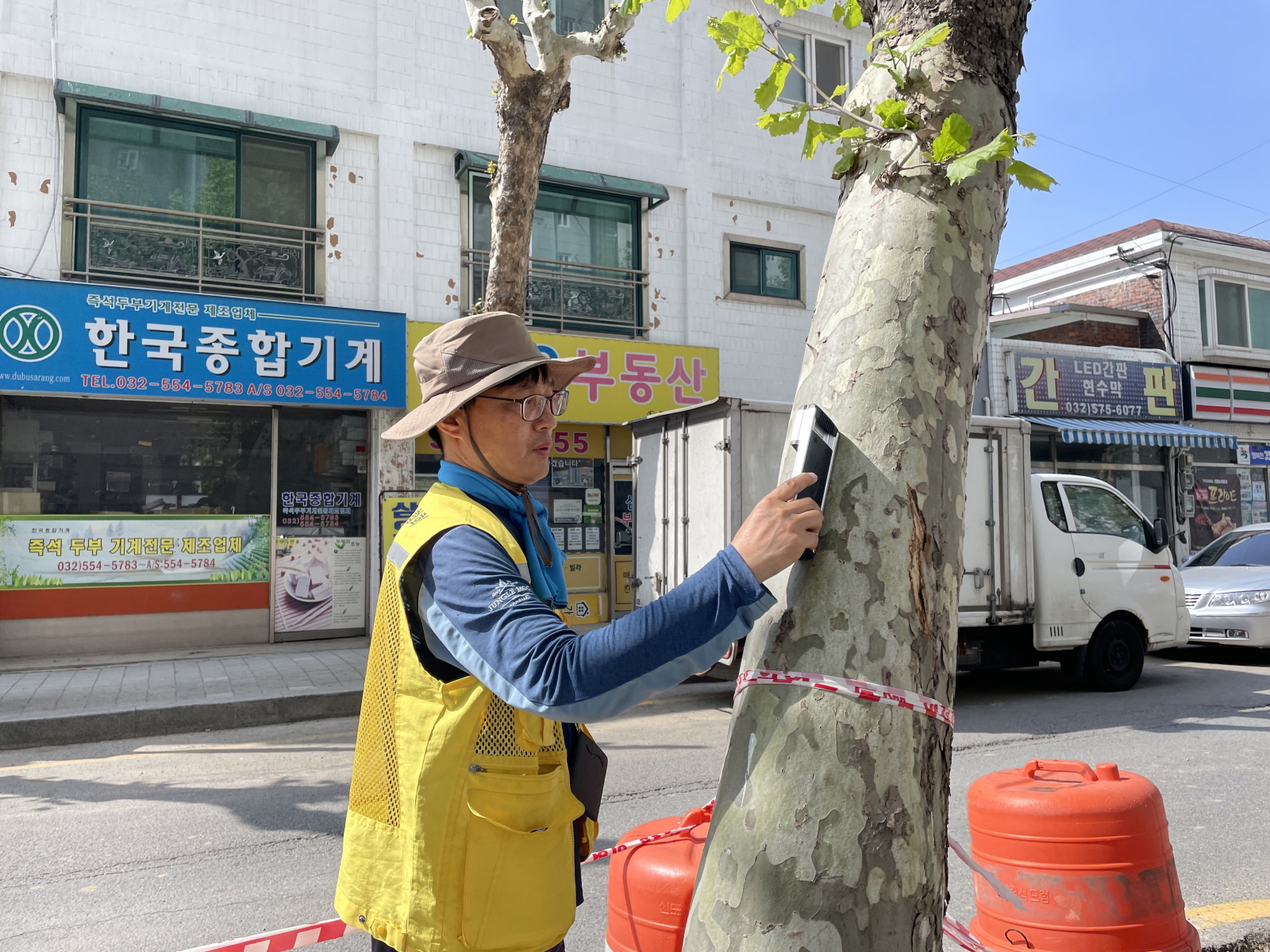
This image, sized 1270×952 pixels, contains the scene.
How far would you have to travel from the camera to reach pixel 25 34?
1041 cm

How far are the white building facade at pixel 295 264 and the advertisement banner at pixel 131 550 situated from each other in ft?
0.10

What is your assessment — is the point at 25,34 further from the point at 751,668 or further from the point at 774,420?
the point at 751,668

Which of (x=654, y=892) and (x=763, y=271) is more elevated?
(x=763, y=271)

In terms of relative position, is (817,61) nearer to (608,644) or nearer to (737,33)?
(737,33)

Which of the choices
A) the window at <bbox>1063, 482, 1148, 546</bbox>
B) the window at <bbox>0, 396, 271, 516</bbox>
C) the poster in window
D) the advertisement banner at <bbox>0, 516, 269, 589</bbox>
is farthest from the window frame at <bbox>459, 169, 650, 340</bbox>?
the poster in window

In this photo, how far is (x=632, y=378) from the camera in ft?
42.6

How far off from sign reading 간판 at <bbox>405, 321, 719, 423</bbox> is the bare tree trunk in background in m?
5.06

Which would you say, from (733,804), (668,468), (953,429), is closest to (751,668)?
(733,804)

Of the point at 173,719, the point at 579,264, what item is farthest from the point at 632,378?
the point at 173,719

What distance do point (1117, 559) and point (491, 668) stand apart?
930 cm

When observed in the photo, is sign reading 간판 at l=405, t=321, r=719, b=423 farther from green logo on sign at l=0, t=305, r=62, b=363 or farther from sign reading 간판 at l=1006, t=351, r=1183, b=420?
sign reading 간판 at l=1006, t=351, r=1183, b=420

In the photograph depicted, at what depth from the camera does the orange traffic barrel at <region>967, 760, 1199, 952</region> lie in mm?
2719

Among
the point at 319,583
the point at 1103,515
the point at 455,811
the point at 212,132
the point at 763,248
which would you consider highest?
the point at 212,132

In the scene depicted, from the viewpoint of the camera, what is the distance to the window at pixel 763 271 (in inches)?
561
